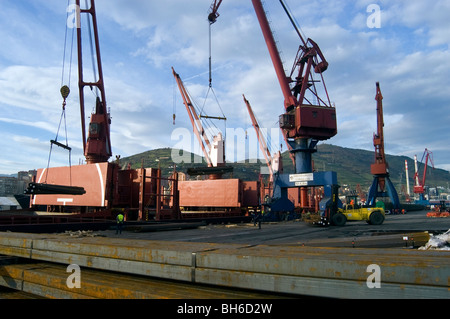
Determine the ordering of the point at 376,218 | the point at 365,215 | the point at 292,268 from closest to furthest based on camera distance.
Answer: the point at 292,268 < the point at 376,218 < the point at 365,215

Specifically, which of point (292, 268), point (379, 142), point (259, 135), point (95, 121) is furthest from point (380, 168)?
point (292, 268)

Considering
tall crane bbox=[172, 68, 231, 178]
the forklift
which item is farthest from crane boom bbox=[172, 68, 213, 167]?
the forklift

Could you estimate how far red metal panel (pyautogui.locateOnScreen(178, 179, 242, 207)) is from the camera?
32594 millimetres

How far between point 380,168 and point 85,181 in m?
50.1

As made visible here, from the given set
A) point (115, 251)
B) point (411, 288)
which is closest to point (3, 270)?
point (115, 251)

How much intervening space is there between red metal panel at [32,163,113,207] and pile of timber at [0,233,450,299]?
1807 centimetres

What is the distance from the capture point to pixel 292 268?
3006 millimetres

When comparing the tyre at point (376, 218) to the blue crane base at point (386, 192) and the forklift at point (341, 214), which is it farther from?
the blue crane base at point (386, 192)

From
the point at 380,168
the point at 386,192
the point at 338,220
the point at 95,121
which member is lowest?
the point at 338,220

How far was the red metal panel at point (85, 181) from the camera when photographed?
21750 mm

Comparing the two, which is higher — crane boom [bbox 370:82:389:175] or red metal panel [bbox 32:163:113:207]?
crane boom [bbox 370:82:389:175]

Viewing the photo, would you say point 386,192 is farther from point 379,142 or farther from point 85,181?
point 85,181

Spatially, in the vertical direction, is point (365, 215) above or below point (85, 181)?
below

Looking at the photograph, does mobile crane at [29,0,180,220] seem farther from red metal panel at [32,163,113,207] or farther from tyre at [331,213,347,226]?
tyre at [331,213,347,226]
